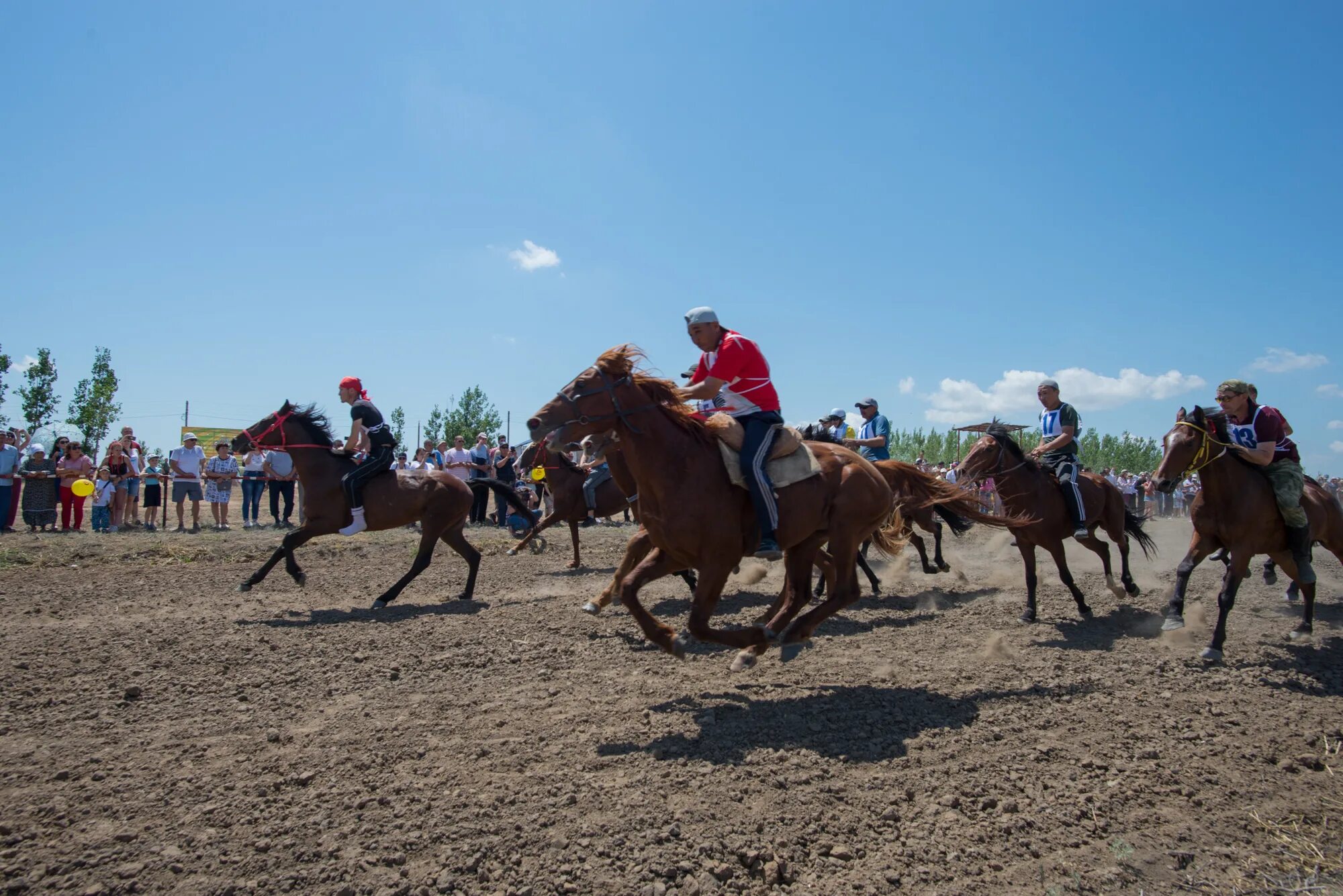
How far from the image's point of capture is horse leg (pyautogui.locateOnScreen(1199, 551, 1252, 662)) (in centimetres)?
661

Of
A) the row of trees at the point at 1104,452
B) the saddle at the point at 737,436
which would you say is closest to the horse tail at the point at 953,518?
the saddle at the point at 737,436

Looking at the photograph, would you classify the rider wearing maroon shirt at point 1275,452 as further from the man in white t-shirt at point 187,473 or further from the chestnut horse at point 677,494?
the man in white t-shirt at point 187,473

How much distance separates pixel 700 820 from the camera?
357cm

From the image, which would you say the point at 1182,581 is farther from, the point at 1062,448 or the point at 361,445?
the point at 361,445

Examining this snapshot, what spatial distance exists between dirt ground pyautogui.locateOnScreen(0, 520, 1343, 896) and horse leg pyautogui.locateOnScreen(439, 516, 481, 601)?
4.80 ft

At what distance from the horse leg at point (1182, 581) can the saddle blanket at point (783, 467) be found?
364 centimetres

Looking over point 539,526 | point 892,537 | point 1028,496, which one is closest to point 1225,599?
point 1028,496

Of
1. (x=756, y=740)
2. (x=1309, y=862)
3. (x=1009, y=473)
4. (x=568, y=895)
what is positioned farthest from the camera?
(x=1009, y=473)

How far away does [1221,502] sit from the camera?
280 inches

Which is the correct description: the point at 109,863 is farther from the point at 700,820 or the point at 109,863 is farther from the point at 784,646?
the point at 784,646

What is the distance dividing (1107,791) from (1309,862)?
0.79 meters

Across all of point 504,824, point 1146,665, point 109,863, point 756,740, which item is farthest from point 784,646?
point 109,863

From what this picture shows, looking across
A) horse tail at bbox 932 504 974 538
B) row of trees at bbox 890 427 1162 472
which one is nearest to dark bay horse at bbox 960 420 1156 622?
horse tail at bbox 932 504 974 538

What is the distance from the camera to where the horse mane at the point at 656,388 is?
569 cm
